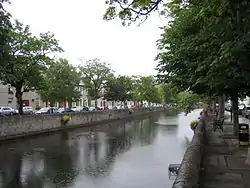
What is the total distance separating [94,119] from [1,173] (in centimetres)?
3494

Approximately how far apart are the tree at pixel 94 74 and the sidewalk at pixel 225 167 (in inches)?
1908

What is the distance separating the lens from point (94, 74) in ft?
205

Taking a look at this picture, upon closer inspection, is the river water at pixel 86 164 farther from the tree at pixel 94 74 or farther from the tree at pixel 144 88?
the tree at pixel 144 88

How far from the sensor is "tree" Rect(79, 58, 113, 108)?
61875 mm

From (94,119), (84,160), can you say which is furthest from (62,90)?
(84,160)

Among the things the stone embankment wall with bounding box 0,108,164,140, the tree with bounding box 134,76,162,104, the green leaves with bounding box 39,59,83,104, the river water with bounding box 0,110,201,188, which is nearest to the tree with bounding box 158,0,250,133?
the river water with bounding box 0,110,201,188

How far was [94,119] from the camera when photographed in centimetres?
5016

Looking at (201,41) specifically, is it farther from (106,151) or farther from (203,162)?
(106,151)

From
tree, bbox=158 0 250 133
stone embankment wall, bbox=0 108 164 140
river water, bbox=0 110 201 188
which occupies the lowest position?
river water, bbox=0 110 201 188

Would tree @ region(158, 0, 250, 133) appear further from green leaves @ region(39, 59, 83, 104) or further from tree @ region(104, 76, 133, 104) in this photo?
tree @ region(104, 76, 133, 104)

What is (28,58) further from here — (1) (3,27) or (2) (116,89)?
(2) (116,89)

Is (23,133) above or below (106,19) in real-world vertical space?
below

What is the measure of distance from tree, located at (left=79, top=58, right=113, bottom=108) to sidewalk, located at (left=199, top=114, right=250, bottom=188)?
159 feet

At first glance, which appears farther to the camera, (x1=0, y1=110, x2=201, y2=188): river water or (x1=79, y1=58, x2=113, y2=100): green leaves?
(x1=79, y1=58, x2=113, y2=100): green leaves
